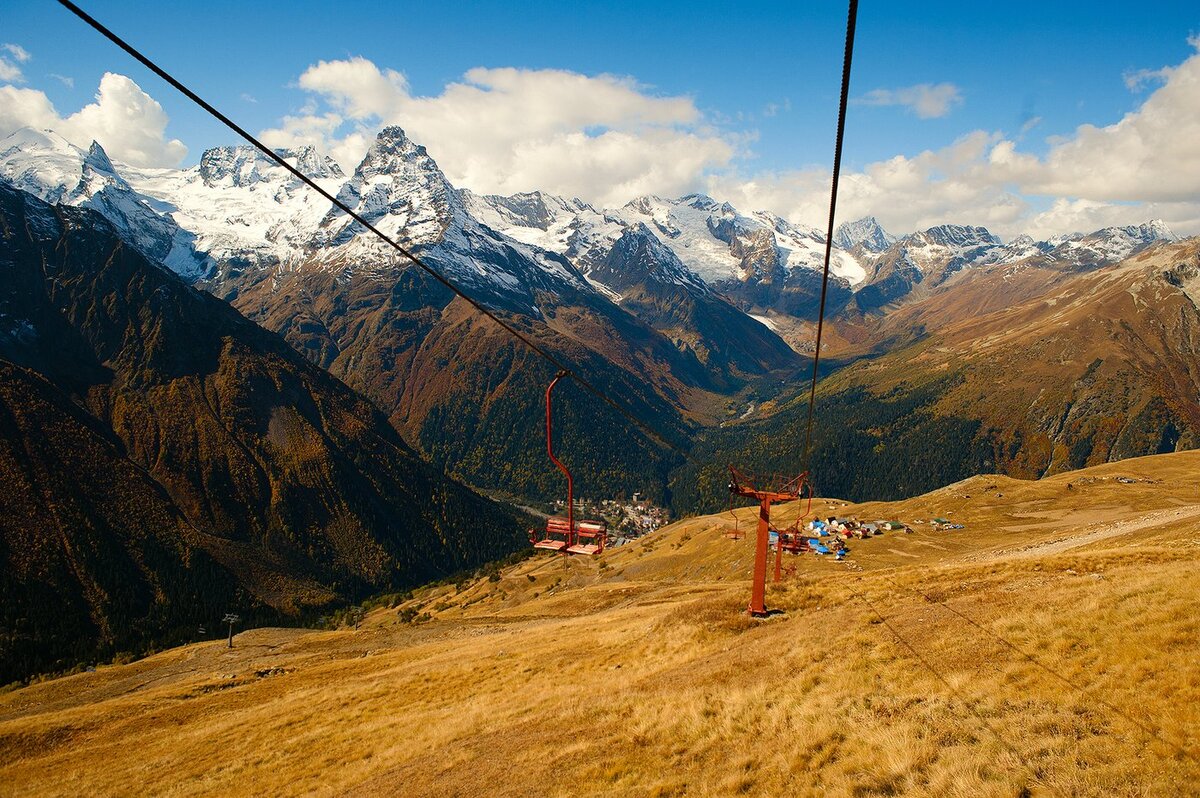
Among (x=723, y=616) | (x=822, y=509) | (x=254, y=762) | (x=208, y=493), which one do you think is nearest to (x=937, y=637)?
(x=723, y=616)

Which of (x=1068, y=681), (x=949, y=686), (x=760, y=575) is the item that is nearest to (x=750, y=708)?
(x=949, y=686)

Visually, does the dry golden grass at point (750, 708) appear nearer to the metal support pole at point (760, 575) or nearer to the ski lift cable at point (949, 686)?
the ski lift cable at point (949, 686)

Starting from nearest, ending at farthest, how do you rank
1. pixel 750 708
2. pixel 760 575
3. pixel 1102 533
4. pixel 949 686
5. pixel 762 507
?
pixel 949 686 < pixel 750 708 < pixel 762 507 < pixel 760 575 < pixel 1102 533

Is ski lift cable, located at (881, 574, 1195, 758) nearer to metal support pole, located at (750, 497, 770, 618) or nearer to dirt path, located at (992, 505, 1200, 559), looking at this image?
metal support pole, located at (750, 497, 770, 618)

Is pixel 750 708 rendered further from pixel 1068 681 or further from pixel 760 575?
pixel 760 575

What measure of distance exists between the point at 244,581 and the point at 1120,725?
651 ft

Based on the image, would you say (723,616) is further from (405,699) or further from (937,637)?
(405,699)

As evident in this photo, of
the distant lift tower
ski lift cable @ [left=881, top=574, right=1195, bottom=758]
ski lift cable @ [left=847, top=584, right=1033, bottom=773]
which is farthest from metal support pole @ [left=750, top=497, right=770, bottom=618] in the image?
ski lift cable @ [left=881, top=574, right=1195, bottom=758]

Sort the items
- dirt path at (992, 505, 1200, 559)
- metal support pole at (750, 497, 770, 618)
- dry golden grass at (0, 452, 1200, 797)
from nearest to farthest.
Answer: dry golden grass at (0, 452, 1200, 797) → metal support pole at (750, 497, 770, 618) → dirt path at (992, 505, 1200, 559)

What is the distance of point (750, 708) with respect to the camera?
2086 centimetres

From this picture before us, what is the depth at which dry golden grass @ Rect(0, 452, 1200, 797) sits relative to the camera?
595 inches

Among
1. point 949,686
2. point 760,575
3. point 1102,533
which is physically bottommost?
point 1102,533

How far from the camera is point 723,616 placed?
38.6m

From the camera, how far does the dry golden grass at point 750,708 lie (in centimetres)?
1511
